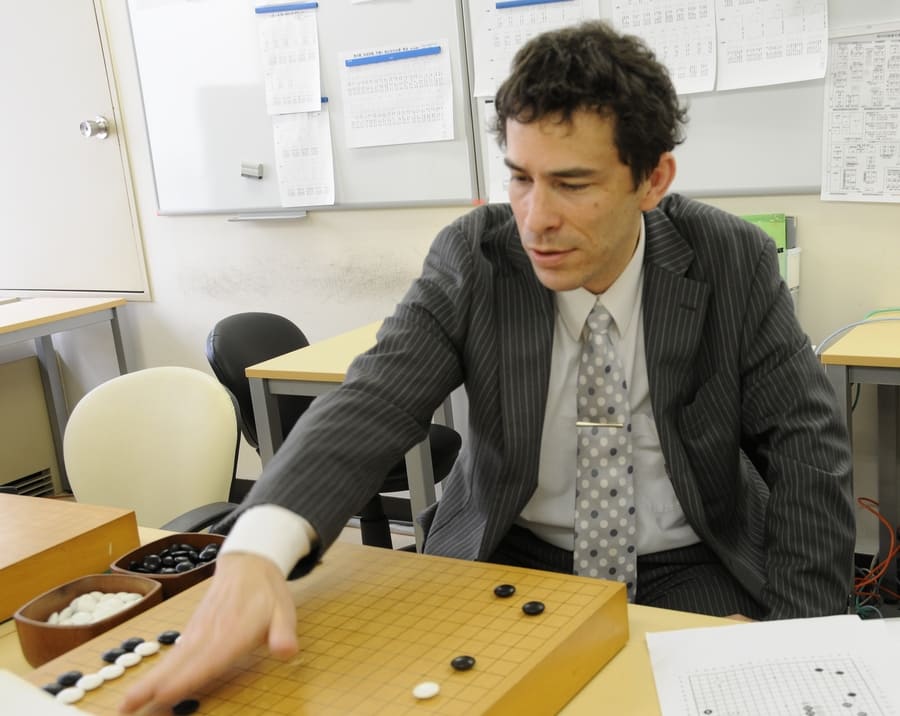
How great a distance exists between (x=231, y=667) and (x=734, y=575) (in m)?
0.76

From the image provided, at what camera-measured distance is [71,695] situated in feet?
3.02

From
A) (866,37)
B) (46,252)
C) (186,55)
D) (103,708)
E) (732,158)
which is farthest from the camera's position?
(46,252)

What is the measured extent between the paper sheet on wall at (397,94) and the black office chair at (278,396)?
776 mm

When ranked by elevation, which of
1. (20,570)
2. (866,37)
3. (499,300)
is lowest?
(20,570)

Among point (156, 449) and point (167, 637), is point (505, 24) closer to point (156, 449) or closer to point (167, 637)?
point (156, 449)

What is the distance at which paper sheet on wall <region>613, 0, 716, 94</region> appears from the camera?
8.96 ft

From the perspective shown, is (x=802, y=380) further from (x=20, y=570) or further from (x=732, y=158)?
(x=732, y=158)

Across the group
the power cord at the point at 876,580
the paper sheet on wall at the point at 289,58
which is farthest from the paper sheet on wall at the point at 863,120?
the paper sheet on wall at the point at 289,58

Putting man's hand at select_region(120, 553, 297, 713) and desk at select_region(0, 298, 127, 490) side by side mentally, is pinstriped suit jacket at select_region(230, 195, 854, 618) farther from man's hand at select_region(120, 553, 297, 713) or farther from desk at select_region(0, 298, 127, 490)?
desk at select_region(0, 298, 127, 490)

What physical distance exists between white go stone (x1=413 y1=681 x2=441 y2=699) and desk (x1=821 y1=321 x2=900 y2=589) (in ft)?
5.07

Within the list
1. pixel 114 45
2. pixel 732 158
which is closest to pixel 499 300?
pixel 732 158

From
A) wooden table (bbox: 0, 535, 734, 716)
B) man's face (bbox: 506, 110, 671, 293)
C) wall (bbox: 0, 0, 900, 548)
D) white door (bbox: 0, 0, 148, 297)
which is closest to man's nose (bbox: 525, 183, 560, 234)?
man's face (bbox: 506, 110, 671, 293)

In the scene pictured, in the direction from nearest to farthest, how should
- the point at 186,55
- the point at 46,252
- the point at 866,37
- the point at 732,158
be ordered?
the point at 866,37 → the point at 732,158 → the point at 186,55 → the point at 46,252

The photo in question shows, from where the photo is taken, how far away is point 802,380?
4.57 feet
